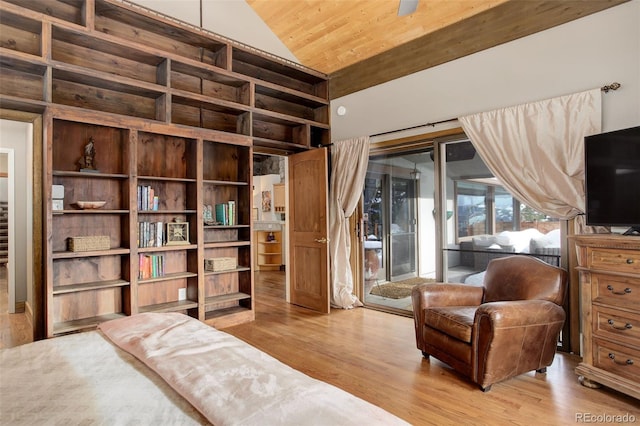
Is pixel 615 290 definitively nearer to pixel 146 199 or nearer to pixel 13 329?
pixel 146 199

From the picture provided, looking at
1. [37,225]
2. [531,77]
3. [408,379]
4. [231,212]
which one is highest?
[531,77]

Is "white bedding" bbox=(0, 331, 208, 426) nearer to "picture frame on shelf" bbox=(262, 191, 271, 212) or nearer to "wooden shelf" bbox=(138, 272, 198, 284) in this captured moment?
"wooden shelf" bbox=(138, 272, 198, 284)

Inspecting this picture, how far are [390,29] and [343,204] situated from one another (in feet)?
7.19

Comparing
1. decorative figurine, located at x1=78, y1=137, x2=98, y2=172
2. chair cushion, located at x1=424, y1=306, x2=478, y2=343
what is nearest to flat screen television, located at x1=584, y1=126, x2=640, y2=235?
chair cushion, located at x1=424, y1=306, x2=478, y2=343

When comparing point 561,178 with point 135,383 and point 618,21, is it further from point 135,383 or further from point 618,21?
point 135,383

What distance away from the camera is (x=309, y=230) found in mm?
4797

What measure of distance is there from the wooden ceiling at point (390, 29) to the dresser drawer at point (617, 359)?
266cm

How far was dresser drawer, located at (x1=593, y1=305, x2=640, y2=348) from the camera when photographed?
90.2 inches

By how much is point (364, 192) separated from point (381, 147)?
715 millimetres

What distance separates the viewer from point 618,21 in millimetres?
2891

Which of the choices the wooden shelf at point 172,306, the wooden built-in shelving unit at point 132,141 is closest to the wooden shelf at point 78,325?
the wooden built-in shelving unit at point 132,141

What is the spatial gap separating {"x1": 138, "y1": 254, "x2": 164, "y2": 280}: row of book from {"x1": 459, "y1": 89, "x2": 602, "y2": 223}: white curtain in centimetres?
344

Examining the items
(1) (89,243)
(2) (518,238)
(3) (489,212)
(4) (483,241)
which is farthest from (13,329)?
(2) (518,238)

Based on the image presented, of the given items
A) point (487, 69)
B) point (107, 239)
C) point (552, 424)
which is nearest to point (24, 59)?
point (107, 239)
